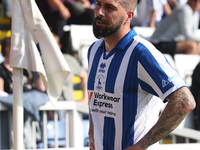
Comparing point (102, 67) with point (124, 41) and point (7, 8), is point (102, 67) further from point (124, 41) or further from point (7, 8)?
point (7, 8)

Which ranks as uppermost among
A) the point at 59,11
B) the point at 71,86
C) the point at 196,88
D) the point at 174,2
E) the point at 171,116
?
the point at 174,2

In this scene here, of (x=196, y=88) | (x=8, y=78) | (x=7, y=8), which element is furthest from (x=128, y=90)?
(x=7, y=8)

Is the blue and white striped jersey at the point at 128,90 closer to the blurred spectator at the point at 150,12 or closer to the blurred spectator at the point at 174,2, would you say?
the blurred spectator at the point at 150,12

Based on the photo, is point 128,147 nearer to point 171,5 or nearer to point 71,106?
point 71,106

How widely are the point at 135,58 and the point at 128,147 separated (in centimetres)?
44

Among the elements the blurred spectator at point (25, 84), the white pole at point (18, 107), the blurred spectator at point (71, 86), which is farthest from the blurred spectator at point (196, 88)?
the white pole at point (18, 107)

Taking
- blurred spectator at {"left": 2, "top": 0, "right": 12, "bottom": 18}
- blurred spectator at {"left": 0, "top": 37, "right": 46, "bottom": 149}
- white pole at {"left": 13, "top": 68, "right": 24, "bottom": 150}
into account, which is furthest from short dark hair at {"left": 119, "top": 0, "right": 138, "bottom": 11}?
blurred spectator at {"left": 2, "top": 0, "right": 12, "bottom": 18}

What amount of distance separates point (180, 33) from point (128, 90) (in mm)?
5133

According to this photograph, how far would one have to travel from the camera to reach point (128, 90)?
7.50ft

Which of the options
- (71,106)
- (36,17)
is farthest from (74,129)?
(36,17)

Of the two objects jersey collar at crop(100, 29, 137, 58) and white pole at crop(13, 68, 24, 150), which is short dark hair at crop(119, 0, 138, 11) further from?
white pole at crop(13, 68, 24, 150)

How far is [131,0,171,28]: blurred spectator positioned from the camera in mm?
7949

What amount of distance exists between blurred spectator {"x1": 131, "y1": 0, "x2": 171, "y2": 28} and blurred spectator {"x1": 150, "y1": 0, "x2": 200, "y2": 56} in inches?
30.1

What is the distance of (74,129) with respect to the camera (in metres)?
4.84
